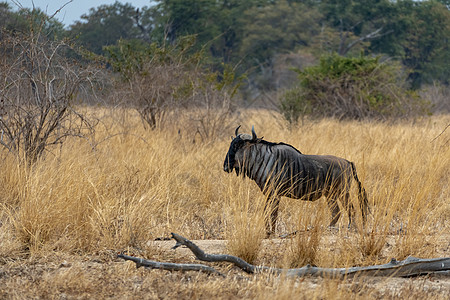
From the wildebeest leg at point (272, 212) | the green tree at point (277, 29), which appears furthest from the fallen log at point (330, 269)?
the green tree at point (277, 29)

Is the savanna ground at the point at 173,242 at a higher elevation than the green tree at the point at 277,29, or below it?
below

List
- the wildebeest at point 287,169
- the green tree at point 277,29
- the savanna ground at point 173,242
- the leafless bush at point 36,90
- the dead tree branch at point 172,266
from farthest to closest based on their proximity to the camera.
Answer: the green tree at point 277,29 < the leafless bush at point 36,90 < the wildebeest at point 287,169 < the dead tree branch at point 172,266 < the savanna ground at point 173,242

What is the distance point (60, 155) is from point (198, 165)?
66.9 inches

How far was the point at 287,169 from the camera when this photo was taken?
487 centimetres

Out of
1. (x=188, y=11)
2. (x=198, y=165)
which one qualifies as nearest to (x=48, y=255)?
(x=198, y=165)

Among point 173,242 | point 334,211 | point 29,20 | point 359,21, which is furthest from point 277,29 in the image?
point 173,242

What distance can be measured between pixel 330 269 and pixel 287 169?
1277 millimetres

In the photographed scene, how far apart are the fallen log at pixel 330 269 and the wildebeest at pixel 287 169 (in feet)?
3.38

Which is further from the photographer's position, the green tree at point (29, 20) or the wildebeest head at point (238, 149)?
the green tree at point (29, 20)

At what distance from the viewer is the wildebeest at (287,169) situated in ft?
16.1

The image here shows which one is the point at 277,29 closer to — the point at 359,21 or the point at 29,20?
the point at 359,21

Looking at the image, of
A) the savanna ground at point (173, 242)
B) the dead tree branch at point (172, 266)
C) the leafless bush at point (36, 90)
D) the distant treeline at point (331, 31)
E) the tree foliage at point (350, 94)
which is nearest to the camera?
the savanna ground at point (173, 242)

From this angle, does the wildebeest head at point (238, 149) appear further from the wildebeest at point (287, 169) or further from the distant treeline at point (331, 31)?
the distant treeline at point (331, 31)

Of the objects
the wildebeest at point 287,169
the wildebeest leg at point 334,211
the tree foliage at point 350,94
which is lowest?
the wildebeest leg at point 334,211
